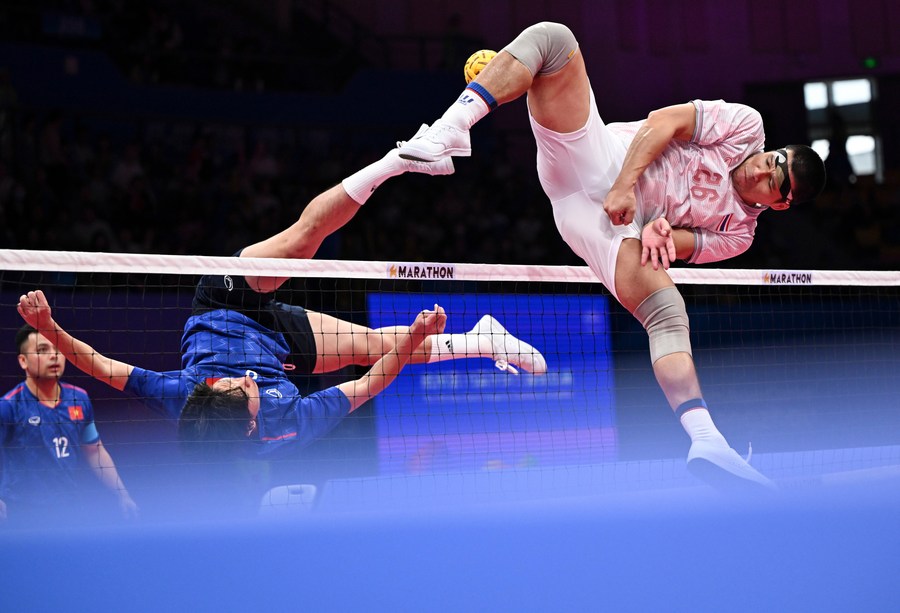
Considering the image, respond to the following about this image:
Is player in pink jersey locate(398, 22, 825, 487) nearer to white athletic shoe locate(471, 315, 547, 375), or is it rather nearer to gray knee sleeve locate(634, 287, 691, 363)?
gray knee sleeve locate(634, 287, 691, 363)

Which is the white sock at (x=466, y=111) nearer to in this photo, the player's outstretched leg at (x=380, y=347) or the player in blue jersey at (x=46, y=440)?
the player's outstretched leg at (x=380, y=347)

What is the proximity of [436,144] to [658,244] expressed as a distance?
1.18 m

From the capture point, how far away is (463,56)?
13812 millimetres

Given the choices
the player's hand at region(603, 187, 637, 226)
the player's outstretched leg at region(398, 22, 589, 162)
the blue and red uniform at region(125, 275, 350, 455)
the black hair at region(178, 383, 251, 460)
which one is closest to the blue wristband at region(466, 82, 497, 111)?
the player's outstretched leg at region(398, 22, 589, 162)

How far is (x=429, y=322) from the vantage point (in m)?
5.22

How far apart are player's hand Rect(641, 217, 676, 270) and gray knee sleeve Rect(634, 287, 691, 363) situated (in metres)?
0.15

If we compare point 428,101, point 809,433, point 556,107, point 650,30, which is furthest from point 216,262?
point 650,30

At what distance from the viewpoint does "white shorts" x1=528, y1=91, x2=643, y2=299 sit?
4.27 m

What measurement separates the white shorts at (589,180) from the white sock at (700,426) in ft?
2.64

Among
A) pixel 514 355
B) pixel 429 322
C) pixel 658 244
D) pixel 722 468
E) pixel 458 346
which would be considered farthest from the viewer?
pixel 514 355

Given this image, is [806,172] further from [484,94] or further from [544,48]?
[484,94]

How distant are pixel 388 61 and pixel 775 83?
697cm

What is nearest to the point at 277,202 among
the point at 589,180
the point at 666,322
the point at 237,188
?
the point at 237,188

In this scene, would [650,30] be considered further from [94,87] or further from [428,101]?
[94,87]
